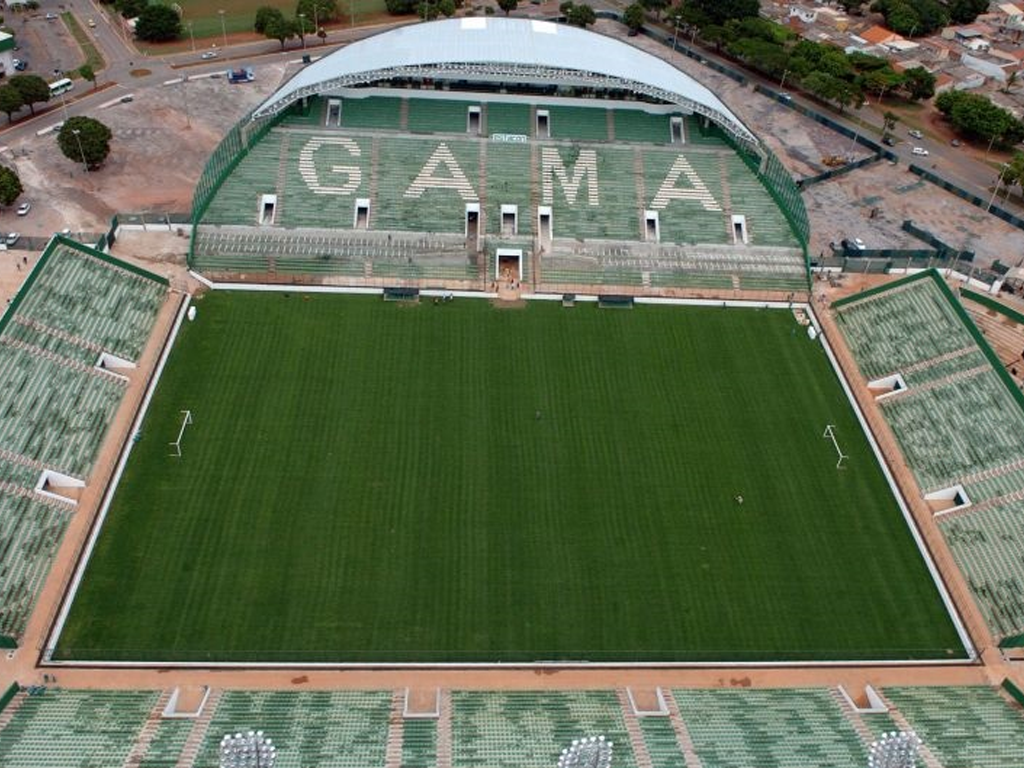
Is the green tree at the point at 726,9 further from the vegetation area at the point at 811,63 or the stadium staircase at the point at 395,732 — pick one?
the stadium staircase at the point at 395,732

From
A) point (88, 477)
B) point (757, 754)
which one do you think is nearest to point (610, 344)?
point (757, 754)

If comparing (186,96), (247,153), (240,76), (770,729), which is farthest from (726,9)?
(770,729)

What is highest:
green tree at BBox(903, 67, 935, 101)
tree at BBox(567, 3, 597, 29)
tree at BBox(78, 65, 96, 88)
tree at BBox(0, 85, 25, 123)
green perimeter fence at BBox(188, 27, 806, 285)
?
tree at BBox(567, 3, 597, 29)

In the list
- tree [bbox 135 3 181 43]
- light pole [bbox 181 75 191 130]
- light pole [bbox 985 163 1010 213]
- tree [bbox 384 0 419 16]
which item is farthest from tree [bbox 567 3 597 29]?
light pole [bbox 985 163 1010 213]

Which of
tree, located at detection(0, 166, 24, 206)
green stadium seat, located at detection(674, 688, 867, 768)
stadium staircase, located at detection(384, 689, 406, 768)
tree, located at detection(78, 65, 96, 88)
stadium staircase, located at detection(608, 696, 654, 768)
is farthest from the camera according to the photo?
tree, located at detection(78, 65, 96, 88)

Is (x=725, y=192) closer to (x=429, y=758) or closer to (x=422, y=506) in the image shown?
(x=422, y=506)

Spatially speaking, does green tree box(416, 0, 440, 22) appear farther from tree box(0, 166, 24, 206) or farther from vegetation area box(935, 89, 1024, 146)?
vegetation area box(935, 89, 1024, 146)
